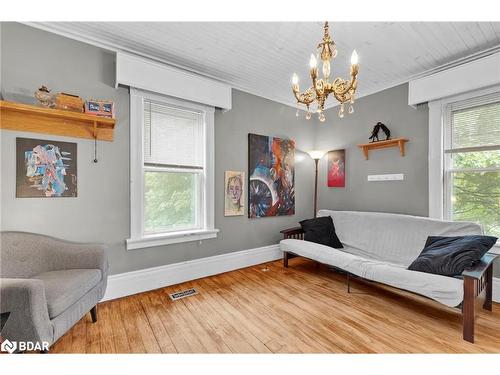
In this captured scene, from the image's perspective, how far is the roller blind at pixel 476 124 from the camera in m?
2.49

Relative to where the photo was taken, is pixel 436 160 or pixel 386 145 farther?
pixel 386 145

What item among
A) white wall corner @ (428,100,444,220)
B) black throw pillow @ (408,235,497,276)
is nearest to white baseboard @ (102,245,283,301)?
black throw pillow @ (408,235,497,276)

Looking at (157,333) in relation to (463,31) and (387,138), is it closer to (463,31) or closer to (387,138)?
(387,138)

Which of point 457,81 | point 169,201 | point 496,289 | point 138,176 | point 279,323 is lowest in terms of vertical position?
point 279,323

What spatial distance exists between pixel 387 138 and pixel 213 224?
2697mm

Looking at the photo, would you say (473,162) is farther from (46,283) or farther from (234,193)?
(46,283)

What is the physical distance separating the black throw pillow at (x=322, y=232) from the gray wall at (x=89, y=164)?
1062 mm

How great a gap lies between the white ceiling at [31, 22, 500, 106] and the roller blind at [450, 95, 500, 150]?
0.53 m

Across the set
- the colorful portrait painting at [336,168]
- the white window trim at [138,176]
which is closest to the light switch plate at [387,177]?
the colorful portrait painting at [336,168]

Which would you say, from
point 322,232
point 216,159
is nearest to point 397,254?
point 322,232

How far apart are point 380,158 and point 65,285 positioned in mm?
3833

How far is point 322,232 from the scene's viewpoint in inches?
129

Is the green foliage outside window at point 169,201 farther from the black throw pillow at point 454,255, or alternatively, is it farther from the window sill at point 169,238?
the black throw pillow at point 454,255

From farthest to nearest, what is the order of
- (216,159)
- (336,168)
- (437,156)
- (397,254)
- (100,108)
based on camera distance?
1. (336,168)
2. (216,159)
3. (437,156)
4. (397,254)
5. (100,108)
